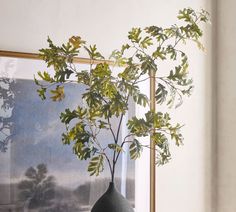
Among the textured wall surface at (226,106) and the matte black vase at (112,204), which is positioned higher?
the textured wall surface at (226,106)

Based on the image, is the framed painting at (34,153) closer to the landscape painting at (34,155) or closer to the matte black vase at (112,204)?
the landscape painting at (34,155)

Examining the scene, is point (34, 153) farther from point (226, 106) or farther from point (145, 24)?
point (226, 106)

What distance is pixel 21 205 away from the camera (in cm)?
159

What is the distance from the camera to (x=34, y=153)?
1.63 m

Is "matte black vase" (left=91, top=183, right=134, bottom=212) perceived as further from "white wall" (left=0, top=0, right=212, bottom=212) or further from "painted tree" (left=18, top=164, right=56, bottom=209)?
"white wall" (left=0, top=0, right=212, bottom=212)

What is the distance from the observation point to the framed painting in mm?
1574

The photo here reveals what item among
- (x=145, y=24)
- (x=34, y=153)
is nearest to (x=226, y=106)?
(x=145, y=24)

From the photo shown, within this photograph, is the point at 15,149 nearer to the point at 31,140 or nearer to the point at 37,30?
the point at 31,140

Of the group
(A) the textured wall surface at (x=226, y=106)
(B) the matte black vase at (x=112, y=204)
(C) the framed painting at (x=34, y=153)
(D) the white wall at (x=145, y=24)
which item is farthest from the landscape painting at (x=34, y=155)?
(A) the textured wall surface at (x=226, y=106)

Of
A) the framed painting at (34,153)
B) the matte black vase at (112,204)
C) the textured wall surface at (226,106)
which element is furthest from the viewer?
the textured wall surface at (226,106)

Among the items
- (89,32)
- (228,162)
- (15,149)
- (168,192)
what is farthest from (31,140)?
(228,162)

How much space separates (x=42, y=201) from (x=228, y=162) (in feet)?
3.36

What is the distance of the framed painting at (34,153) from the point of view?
1.57 meters

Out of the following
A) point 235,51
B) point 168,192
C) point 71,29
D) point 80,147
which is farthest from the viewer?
point 235,51
